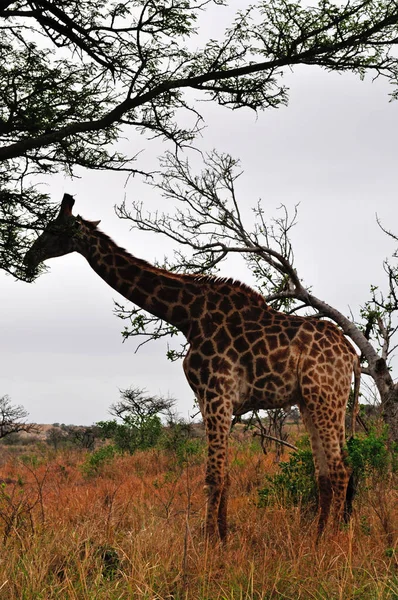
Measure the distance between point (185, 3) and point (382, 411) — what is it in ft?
23.4

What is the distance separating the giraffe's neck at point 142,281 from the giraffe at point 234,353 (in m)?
0.01

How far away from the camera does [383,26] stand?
9.78 metres

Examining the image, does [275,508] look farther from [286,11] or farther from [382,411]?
[286,11]

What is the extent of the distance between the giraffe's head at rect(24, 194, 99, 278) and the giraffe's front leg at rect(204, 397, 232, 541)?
2.48 metres

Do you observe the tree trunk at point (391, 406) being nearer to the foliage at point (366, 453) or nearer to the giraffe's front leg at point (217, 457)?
the foliage at point (366, 453)

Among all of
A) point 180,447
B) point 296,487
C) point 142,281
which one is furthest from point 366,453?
point 180,447

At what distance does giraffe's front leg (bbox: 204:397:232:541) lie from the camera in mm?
7320

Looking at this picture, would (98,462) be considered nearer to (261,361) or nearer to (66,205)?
(66,205)

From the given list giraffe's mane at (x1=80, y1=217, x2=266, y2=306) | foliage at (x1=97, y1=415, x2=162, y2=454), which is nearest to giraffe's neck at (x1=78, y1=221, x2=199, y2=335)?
giraffe's mane at (x1=80, y1=217, x2=266, y2=306)

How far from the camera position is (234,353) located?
7.67m

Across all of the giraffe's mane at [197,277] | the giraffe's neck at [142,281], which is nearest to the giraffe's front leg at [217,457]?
the giraffe's neck at [142,281]

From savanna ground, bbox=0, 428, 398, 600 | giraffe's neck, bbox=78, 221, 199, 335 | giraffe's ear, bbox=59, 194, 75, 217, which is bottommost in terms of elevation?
savanna ground, bbox=0, 428, 398, 600

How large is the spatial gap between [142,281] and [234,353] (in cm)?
134

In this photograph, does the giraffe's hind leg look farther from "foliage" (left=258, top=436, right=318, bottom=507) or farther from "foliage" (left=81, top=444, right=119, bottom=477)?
"foliage" (left=81, top=444, right=119, bottom=477)
